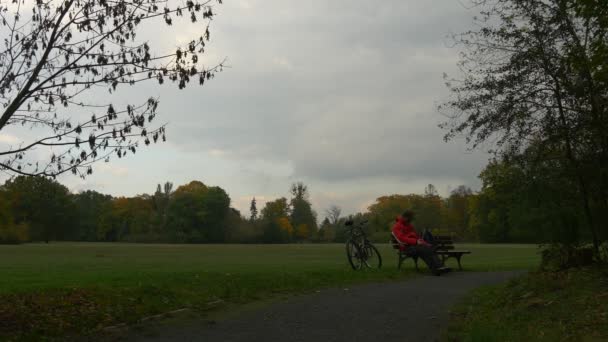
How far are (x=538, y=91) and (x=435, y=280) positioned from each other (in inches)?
225

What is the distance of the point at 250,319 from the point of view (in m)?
9.22

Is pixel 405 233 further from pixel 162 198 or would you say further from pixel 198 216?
pixel 162 198

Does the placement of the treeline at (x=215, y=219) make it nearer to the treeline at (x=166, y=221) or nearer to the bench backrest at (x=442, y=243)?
the treeline at (x=166, y=221)

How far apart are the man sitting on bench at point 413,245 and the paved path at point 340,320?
377 cm

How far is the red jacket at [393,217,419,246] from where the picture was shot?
1716 cm

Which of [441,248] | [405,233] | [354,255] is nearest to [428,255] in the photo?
[405,233]

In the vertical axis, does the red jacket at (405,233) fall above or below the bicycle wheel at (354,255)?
above

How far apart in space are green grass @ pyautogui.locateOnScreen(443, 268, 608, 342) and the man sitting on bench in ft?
15.0

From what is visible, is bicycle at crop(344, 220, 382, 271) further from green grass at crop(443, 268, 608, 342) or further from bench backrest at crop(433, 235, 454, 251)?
green grass at crop(443, 268, 608, 342)

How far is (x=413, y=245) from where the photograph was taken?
17000 mm

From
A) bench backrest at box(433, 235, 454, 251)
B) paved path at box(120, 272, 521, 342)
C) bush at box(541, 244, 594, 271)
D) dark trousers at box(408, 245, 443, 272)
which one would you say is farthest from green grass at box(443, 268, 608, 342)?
bench backrest at box(433, 235, 454, 251)

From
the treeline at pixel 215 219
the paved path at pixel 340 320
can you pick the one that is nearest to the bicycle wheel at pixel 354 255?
the paved path at pixel 340 320

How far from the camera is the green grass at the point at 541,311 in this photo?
270 inches

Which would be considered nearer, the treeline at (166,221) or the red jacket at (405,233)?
the red jacket at (405,233)
